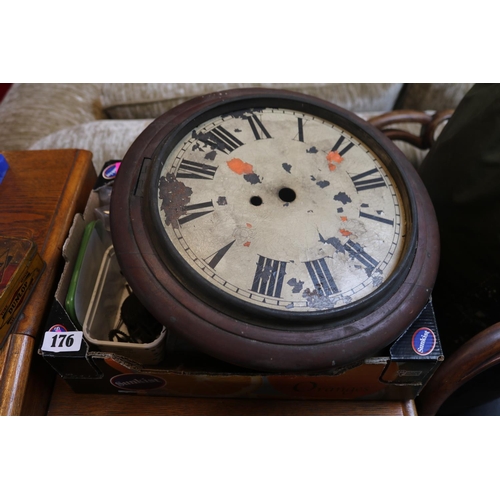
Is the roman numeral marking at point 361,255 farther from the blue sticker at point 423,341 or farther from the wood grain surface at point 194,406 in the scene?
the wood grain surface at point 194,406

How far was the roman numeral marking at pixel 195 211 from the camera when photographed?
0.95 meters

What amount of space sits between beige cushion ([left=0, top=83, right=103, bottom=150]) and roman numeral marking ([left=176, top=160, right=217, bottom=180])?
101 centimetres

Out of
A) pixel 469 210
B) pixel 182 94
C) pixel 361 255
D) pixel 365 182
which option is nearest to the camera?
pixel 361 255

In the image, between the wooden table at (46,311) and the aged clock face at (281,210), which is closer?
the aged clock face at (281,210)

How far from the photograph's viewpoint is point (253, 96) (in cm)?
115

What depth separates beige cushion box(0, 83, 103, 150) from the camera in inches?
69.3

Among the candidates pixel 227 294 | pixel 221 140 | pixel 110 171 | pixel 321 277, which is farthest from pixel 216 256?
pixel 110 171

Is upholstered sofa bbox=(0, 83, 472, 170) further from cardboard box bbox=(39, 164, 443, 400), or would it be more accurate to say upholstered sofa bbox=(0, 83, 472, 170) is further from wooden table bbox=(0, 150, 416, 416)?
cardboard box bbox=(39, 164, 443, 400)

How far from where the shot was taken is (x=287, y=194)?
3.36 ft

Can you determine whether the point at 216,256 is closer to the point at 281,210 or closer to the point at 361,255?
the point at 281,210

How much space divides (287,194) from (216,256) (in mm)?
235

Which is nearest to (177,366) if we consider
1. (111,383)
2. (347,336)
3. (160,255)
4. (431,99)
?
(111,383)

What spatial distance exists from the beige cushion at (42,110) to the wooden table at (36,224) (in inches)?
19.9

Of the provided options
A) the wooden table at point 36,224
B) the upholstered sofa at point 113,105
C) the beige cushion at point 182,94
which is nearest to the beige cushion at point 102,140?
the upholstered sofa at point 113,105
